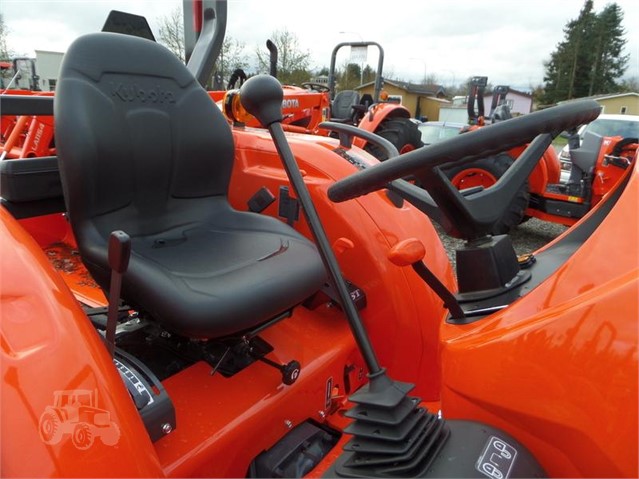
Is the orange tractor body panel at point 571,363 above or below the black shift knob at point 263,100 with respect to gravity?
below

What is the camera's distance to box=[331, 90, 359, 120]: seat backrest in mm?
6254

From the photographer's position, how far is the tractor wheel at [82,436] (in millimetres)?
722

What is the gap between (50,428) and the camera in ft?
2.31

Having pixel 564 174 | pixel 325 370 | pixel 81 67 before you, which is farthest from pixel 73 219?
pixel 564 174

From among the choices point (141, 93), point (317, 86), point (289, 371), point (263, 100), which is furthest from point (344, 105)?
point (289, 371)

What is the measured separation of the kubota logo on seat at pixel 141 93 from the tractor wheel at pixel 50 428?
1.02 m

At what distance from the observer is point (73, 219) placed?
1.30 meters

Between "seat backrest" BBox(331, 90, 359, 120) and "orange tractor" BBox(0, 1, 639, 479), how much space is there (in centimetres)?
429

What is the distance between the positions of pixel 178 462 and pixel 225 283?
1.34 feet

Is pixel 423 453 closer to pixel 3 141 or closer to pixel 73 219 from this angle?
pixel 73 219

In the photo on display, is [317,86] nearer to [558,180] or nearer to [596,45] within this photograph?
[558,180]

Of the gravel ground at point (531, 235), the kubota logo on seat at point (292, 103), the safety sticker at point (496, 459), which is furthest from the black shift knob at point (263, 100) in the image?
the gravel ground at point (531, 235)

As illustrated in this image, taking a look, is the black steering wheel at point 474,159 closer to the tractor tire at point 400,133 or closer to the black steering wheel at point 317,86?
the tractor tire at point 400,133

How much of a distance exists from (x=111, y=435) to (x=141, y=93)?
Answer: 1.08m
